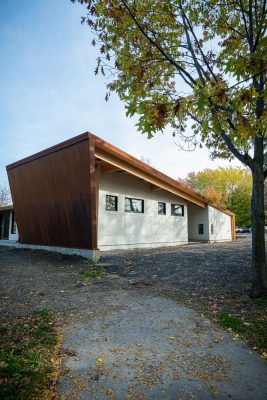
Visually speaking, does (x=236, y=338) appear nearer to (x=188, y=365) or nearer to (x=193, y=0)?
(x=188, y=365)

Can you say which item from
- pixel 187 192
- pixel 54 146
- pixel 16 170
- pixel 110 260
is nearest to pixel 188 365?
pixel 110 260

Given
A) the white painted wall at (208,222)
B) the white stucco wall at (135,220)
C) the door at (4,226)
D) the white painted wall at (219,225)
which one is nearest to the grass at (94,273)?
the white stucco wall at (135,220)

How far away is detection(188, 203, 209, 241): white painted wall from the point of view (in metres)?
21.9

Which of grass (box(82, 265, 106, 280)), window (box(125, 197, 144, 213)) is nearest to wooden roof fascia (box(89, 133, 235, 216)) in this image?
window (box(125, 197, 144, 213))

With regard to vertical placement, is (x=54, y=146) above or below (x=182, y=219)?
above

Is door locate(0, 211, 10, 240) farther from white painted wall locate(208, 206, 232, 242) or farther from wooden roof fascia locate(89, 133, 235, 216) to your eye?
white painted wall locate(208, 206, 232, 242)

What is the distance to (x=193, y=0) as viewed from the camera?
5.96 m

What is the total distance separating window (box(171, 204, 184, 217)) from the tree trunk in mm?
12974

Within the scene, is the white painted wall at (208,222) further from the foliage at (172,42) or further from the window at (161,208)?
the foliage at (172,42)

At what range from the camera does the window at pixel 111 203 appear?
1412 centimetres

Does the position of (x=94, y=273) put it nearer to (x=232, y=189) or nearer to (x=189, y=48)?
(x=189, y=48)

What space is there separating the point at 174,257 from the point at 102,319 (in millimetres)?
6772

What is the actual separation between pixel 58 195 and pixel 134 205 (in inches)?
195

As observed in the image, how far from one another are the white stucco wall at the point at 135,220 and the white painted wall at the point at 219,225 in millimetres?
3722
